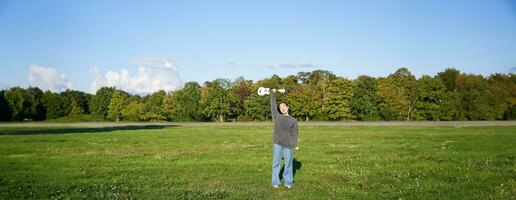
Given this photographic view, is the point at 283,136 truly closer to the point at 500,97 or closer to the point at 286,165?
the point at 286,165

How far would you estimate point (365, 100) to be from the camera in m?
102

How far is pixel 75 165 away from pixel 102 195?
7828mm

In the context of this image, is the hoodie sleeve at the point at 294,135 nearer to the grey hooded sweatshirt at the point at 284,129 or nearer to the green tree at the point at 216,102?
the grey hooded sweatshirt at the point at 284,129

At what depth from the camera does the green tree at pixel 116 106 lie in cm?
11731

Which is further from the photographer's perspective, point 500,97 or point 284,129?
point 500,97

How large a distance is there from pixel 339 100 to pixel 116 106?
54788 mm

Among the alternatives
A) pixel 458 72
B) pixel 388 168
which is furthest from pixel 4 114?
pixel 388 168

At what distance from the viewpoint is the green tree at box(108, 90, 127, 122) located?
11731 cm

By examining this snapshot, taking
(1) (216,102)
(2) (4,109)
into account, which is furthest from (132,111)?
(2) (4,109)

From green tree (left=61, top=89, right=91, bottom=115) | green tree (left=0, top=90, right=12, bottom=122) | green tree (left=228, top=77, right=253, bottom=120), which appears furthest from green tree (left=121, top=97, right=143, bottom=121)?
green tree (left=0, top=90, right=12, bottom=122)

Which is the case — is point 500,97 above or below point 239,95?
below

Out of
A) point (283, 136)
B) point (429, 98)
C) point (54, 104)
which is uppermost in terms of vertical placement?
point (54, 104)

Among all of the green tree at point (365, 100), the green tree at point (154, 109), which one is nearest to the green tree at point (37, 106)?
the green tree at point (154, 109)

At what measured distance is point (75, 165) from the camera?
19.7 m
